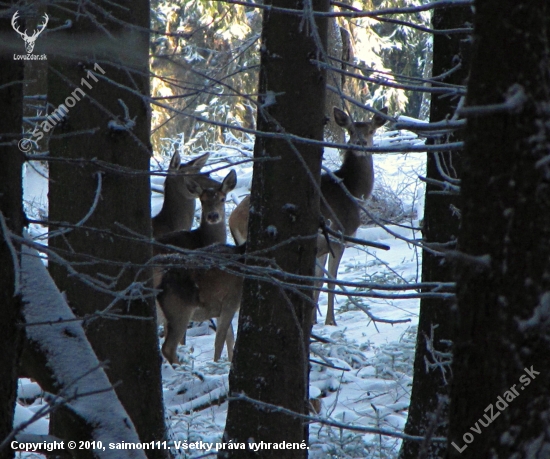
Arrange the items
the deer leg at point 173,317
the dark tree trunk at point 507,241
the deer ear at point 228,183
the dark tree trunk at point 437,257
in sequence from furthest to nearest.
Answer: the deer ear at point 228,183 → the deer leg at point 173,317 → the dark tree trunk at point 437,257 → the dark tree trunk at point 507,241

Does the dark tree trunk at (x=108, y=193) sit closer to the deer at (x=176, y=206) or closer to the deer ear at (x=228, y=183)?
the deer ear at (x=228, y=183)

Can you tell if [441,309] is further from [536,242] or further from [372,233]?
[372,233]

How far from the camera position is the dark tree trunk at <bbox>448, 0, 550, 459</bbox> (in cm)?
142

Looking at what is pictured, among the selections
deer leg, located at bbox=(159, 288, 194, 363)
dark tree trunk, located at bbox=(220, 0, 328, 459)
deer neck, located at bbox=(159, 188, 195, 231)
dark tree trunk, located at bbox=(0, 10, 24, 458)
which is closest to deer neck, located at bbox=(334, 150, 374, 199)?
deer neck, located at bbox=(159, 188, 195, 231)

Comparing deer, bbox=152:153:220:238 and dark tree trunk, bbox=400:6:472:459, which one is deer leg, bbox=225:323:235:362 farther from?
dark tree trunk, bbox=400:6:472:459

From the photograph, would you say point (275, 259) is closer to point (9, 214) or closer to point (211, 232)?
point (9, 214)

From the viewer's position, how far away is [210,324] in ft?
32.9

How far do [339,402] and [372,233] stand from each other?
21.4 ft

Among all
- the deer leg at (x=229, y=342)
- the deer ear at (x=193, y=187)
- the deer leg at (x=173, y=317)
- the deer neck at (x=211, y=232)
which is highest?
the deer ear at (x=193, y=187)

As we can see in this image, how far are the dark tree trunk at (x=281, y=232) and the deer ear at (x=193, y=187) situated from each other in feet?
18.6

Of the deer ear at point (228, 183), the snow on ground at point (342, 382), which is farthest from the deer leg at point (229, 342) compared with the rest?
the deer ear at point (228, 183)

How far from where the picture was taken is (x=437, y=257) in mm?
4270

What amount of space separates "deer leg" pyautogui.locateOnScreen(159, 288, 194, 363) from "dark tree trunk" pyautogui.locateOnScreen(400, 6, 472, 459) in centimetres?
410

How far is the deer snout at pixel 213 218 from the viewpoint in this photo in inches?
384
